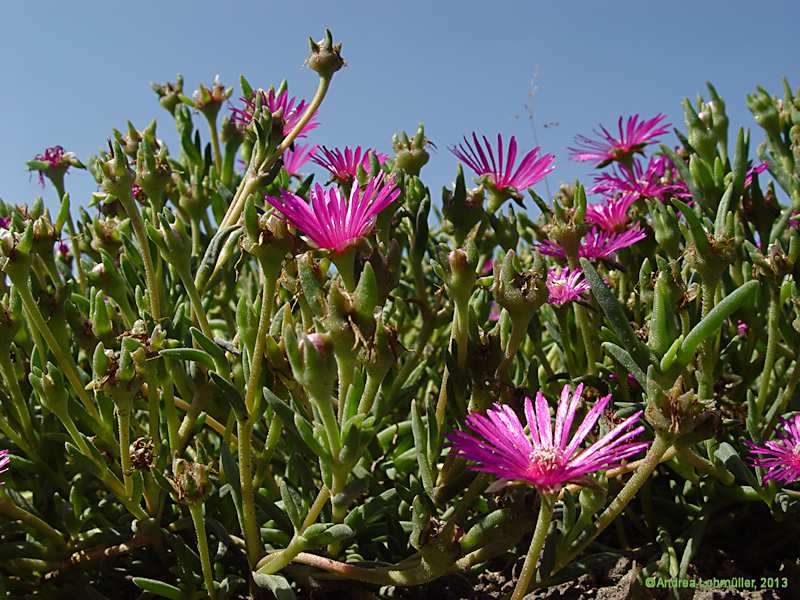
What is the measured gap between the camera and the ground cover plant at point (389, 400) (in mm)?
797

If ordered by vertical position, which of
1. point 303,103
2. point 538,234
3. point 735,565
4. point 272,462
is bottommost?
point 735,565

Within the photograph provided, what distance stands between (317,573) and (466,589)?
10.1 inches

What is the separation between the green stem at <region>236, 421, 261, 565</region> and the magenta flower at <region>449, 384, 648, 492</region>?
0.81ft

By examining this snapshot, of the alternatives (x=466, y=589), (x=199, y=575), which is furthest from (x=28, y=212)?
(x=466, y=589)

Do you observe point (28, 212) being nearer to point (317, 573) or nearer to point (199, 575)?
point (199, 575)

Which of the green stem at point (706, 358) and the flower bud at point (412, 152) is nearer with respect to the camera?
the green stem at point (706, 358)

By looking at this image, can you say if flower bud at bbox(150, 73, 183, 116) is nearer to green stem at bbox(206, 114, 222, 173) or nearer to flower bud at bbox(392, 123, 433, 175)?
green stem at bbox(206, 114, 222, 173)

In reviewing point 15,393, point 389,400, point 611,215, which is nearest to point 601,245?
point 611,215

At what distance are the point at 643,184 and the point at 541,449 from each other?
86 cm

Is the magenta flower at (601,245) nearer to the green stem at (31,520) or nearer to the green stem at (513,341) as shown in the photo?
the green stem at (513,341)

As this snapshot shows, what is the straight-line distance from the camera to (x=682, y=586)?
0.92 metres

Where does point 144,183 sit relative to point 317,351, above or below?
above

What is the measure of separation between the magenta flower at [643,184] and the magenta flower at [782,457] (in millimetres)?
541

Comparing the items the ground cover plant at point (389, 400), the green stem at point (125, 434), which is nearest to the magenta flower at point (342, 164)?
the ground cover plant at point (389, 400)
